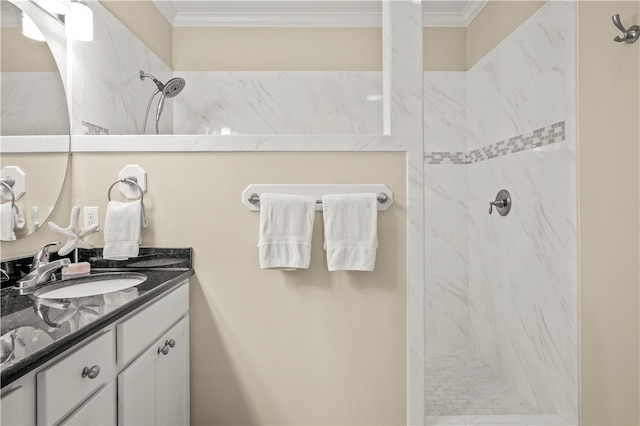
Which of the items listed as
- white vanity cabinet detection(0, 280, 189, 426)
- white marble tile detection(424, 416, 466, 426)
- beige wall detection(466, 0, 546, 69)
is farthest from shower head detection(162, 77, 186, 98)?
white marble tile detection(424, 416, 466, 426)

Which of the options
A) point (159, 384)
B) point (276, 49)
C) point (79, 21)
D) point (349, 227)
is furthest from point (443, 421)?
point (276, 49)

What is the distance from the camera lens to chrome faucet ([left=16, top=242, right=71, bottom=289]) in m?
1.42

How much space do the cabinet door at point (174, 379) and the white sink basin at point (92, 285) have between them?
→ 0.86 ft

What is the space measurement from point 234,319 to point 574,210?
1587mm

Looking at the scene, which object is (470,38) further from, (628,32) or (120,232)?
(120,232)

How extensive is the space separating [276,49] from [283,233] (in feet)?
6.49

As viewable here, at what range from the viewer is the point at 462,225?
3102mm

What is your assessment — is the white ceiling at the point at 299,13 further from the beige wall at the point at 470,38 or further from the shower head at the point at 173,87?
the shower head at the point at 173,87

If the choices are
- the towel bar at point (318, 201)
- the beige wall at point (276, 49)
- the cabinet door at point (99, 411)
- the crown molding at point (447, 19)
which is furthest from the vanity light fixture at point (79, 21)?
the crown molding at point (447, 19)

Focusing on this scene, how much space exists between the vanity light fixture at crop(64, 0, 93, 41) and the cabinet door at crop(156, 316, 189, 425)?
4.38 feet

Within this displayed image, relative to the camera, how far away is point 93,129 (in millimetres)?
1905

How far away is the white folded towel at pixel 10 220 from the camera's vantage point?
1426mm

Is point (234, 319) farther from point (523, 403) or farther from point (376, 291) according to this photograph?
point (523, 403)

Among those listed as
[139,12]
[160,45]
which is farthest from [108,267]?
[160,45]
